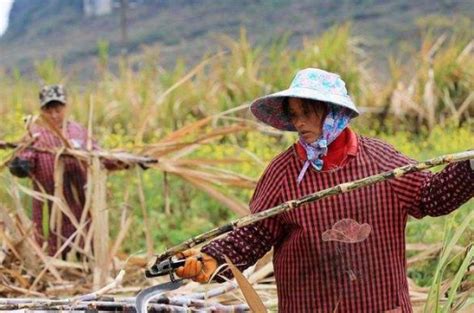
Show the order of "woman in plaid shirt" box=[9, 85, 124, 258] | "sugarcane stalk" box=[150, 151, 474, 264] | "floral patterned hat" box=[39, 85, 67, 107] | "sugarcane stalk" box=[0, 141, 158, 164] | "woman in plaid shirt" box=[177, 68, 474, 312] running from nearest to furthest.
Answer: "sugarcane stalk" box=[150, 151, 474, 264] → "woman in plaid shirt" box=[177, 68, 474, 312] → "sugarcane stalk" box=[0, 141, 158, 164] → "woman in plaid shirt" box=[9, 85, 124, 258] → "floral patterned hat" box=[39, 85, 67, 107]

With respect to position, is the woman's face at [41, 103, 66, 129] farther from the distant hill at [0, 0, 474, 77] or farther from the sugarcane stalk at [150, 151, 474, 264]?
the distant hill at [0, 0, 474, 77]

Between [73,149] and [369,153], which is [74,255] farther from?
[369,153]

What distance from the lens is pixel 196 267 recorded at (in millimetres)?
2568

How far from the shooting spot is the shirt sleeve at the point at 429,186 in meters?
2.53

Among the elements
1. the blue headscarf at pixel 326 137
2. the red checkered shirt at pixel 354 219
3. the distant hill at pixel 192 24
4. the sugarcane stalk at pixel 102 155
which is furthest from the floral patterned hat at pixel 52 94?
the distant hill at pixel 192 24

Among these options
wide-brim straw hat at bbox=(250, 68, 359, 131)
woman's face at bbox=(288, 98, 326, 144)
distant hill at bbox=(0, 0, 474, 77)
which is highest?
wide-brim straw hat at bbox=(250, 68, 359, 131)

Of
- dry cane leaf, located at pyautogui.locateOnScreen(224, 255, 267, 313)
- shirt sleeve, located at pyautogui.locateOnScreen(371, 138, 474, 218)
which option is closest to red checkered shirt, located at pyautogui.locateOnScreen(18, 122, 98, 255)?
shirt sleeve, located at pyautogui.locateOnScreen(371, 138, 474, 218)

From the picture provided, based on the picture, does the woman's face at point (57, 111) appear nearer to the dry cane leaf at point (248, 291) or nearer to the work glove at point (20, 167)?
the work glove at point (20, 167)

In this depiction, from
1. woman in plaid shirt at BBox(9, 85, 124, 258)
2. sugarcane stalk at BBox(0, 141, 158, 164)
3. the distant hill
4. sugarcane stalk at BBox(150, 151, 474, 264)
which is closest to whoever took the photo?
sugarcane stalk at BBox(150, 151, 474, 264)

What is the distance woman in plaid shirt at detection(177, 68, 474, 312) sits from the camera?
2.59m

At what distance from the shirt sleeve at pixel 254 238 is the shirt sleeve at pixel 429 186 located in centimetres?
28

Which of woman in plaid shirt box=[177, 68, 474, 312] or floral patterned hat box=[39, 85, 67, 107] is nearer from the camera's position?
woman in plaid shirt box=[177, 68, 474, 312]

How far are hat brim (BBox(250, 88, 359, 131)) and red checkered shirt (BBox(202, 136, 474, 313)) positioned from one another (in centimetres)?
13

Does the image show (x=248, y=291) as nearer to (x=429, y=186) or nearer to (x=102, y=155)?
(x=429, y=186)
